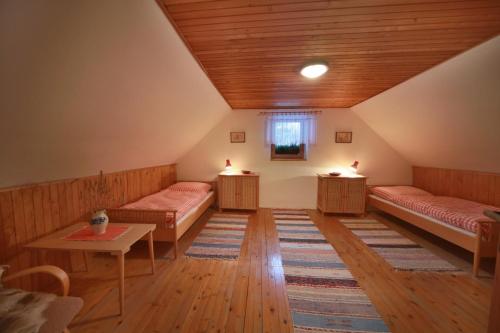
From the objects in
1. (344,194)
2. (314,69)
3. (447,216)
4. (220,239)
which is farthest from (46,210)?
(447,216)

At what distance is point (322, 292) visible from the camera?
1.75 meters

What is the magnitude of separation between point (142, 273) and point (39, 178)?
1286 mm

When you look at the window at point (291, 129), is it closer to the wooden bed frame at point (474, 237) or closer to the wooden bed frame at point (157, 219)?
the wooden bed frame at point (474, 237)

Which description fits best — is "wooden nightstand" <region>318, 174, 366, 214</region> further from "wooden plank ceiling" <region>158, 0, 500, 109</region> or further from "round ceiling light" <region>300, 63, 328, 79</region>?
"round ceiling light" <region>300, 63, 328, 79</region>

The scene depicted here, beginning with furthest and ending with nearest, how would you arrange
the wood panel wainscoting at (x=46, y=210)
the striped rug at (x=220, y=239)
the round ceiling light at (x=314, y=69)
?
the striped rug at (x=220, y=239), the round ceiling light at (x=314, y=69), the wood panel wainscoting at (x=46, y=210)

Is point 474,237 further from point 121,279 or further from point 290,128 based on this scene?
point 121,279

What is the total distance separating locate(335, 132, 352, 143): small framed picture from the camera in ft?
13.2

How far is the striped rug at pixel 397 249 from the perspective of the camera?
7.05 ft

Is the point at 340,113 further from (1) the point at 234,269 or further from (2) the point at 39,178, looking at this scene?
(2) the point at 39,178

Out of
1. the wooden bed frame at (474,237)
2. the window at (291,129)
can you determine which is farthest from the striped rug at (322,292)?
the window at (291,129)

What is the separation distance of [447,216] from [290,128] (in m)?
2.72

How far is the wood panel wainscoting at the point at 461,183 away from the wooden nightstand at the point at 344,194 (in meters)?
1.29

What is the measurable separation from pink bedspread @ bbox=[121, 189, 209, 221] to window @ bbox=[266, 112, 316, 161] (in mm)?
1897

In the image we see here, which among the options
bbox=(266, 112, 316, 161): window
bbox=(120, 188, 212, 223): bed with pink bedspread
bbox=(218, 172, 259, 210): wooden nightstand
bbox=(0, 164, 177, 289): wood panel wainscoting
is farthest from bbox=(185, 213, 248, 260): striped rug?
bbox=(266, 112, 316, 161): window
